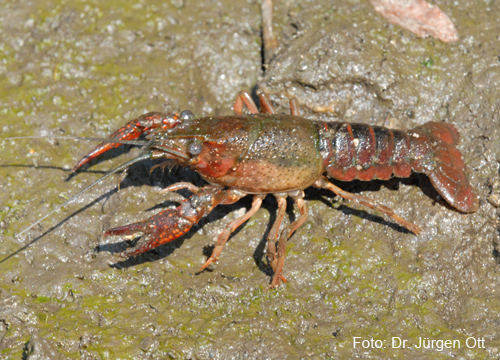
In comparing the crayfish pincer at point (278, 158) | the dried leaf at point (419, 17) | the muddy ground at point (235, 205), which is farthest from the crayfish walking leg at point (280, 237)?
the dried leaf at point (419, 17)

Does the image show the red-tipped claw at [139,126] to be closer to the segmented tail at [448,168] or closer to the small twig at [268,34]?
the small twig at [268,34]

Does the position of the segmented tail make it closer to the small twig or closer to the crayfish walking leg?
the crayfish walking leg

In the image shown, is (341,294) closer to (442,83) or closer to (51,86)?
(442,83)

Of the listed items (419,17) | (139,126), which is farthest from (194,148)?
(419,17)

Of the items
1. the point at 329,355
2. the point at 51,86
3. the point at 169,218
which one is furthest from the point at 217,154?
the point at 51,86

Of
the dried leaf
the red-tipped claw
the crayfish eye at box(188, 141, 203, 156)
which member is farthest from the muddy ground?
the crayfish eye at box(188, 141, 203, 156)

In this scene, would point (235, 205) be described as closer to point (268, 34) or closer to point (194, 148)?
point (194, 148)
